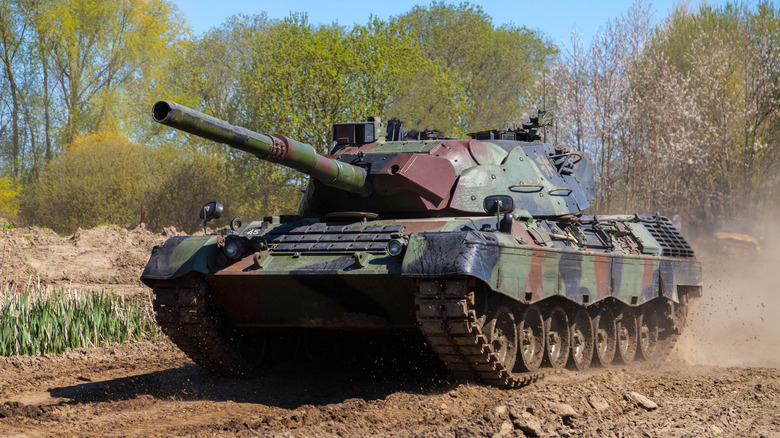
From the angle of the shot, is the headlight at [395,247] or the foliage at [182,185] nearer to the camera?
the headlight at [395,247]

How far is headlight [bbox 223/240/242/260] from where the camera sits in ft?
30.4

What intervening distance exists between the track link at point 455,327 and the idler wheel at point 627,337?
398 cm

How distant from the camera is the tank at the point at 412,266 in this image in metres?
8.14

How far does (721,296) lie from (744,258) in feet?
20.9

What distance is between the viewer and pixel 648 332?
43.1 feet

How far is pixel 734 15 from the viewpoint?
3316cm

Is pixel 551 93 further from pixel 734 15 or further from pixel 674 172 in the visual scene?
pixel 734 15

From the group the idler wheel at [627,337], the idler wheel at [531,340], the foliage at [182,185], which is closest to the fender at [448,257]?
the idler wheel at [531,340]

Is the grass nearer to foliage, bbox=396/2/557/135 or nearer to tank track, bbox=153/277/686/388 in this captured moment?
tank track, bbox=153/277/686/388

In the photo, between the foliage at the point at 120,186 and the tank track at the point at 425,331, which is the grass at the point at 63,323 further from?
the foliage at the point at 120,186

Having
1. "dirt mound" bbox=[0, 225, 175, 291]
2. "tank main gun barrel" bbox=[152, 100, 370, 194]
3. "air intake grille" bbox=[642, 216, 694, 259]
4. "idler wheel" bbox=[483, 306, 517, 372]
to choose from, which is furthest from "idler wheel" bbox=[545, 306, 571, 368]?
"dirt mound" bbox=[0, 225, 175, 291]

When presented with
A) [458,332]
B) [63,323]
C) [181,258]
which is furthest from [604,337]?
[63,323]

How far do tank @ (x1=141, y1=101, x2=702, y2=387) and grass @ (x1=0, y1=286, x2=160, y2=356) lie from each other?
2.83 m

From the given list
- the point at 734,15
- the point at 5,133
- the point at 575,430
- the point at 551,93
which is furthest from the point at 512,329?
the point at 5,133
